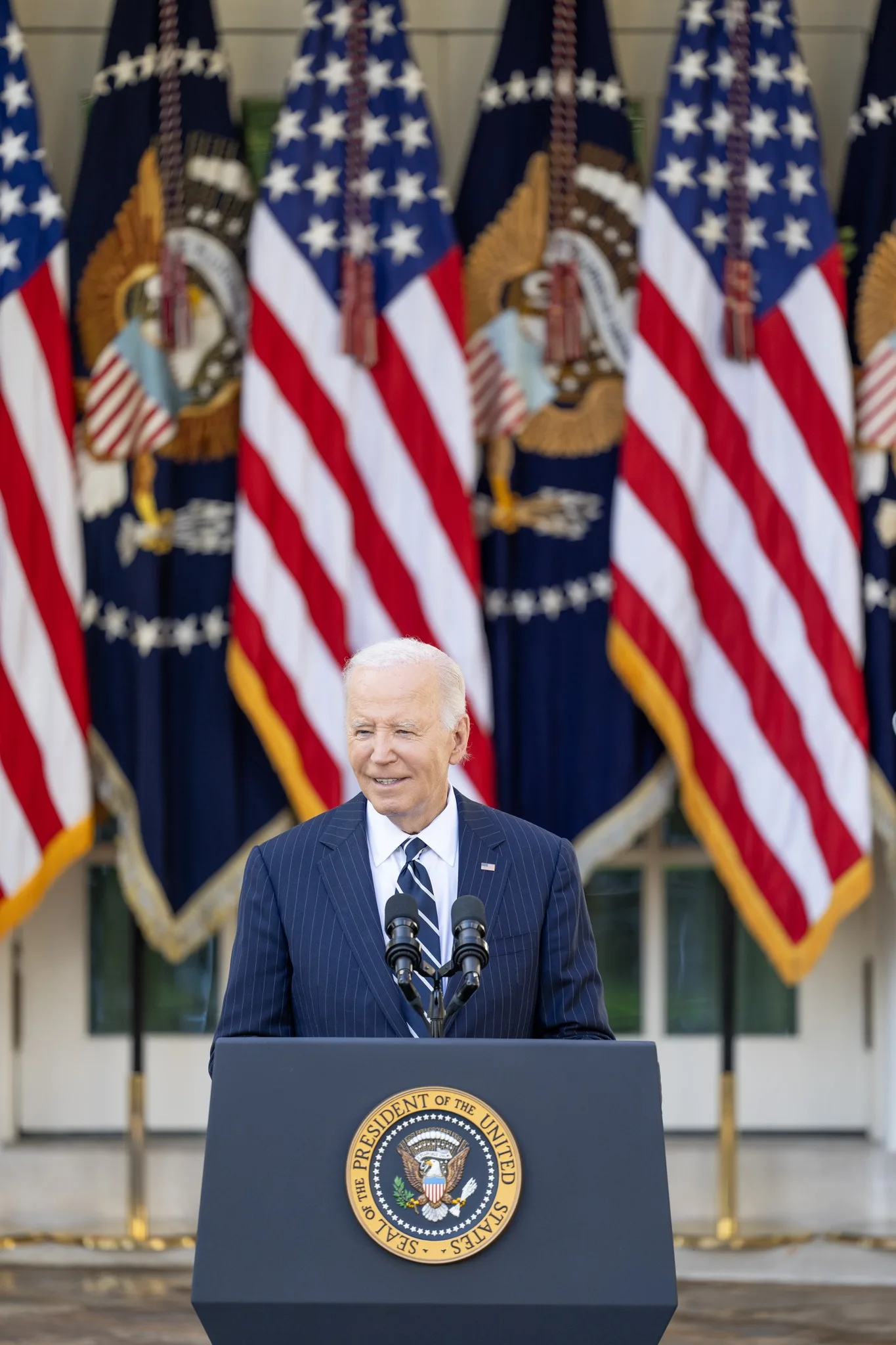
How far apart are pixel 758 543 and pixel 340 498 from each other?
1.01 metres

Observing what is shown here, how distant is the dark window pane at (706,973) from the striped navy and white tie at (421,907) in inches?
106

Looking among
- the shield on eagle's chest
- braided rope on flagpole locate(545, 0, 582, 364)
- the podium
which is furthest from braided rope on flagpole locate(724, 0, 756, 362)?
the shield on eagle's chest

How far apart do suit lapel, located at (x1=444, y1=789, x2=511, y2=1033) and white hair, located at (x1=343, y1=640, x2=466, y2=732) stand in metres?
0.12

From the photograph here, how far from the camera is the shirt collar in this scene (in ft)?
5.75

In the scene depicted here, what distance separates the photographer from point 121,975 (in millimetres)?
4316

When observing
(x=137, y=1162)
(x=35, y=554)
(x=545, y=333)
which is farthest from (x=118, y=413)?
(x=137, y=1162)

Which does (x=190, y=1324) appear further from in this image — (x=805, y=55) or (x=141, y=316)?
(x=805, y=55)

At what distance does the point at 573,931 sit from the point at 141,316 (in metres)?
2.51

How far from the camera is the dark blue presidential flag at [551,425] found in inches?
151

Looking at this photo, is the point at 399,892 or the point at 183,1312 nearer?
the point at 399,892

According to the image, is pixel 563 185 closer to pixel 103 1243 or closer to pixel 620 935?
pixel 620 935

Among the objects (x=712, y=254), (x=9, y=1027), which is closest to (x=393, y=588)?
(x=712, y=254)

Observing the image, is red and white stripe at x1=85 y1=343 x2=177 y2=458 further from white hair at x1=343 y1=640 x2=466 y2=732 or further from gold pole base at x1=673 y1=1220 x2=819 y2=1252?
gold pole base at x1=673 y1=1220 x2=819 y2=1252

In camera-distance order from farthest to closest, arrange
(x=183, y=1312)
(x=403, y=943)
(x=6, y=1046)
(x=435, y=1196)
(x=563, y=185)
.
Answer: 1. (x=6, y=1046)
2. (x=563, y=185)
3. (x=183, y=1312)
4. (x=403, y=943)
5. (x=435, y=1196)
